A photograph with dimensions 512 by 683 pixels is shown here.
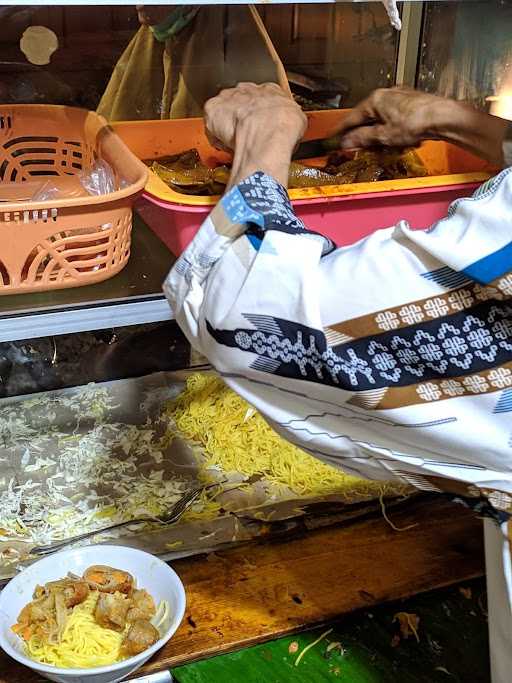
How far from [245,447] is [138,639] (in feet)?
1.63

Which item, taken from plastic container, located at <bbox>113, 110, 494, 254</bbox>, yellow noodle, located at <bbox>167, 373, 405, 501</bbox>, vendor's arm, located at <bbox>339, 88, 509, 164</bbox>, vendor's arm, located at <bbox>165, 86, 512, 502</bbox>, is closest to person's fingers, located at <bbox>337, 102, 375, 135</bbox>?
vendor's arm, located at <bbox>339, 88, 509, 164</bbox>

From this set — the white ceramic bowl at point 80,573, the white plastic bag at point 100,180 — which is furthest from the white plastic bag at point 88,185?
the white ceramic bowl at point 80,573

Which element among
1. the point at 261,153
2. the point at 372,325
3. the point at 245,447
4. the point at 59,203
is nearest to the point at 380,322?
the point at 372,325

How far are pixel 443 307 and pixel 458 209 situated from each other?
0.29ft

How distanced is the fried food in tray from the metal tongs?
50 centimetres

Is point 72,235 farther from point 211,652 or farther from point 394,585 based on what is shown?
point 394,585

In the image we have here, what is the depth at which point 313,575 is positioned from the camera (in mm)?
1284

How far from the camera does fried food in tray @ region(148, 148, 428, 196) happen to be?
121cm

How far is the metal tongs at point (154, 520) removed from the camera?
4.11ft

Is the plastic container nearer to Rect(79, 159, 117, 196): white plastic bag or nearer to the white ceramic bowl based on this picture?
Rect(79, 159, 117, 196): white plastic bag

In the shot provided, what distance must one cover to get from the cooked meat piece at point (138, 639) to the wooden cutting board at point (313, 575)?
0.18 feet

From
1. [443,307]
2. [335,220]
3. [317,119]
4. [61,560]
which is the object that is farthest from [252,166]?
[61,560]

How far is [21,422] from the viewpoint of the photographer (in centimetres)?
157

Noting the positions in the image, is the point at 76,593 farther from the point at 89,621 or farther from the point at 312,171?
the point at 312,171
